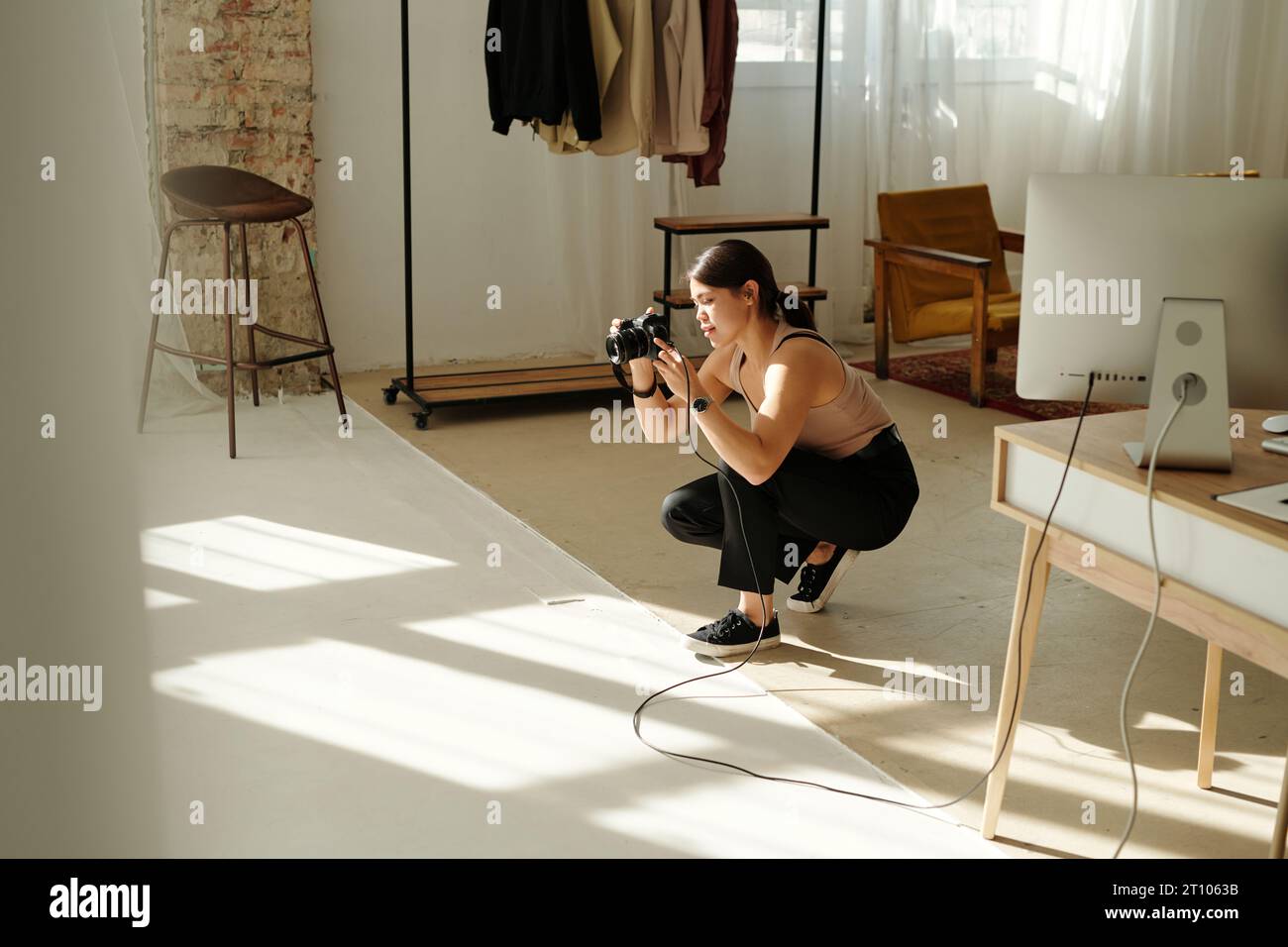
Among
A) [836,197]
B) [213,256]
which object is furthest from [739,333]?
[836,197]

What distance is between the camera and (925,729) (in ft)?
8.60

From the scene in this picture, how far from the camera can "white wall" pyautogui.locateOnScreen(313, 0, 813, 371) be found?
5.38 meters

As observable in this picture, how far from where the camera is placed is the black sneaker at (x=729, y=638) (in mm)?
2943

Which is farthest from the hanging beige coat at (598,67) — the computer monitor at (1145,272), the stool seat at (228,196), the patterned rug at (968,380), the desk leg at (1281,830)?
the desk leg at (1281,830)

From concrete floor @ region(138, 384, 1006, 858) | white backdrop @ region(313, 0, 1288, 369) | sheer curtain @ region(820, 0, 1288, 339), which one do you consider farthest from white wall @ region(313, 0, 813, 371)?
concrete floor @ region(138, 384, 1006, 858)

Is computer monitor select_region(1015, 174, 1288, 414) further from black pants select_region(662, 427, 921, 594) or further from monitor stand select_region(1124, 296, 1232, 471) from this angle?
black pants select_region(662, 427, 921, 594)

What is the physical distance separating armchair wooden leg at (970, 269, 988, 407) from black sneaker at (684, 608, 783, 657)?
8.09ft

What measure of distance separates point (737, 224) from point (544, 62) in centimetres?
101

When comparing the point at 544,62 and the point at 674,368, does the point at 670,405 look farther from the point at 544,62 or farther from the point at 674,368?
the point at 544,62

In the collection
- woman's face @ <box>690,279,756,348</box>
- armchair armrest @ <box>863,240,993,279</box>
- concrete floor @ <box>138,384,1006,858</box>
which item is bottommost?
concrete floor @ <box>138,384,1006,858</box>

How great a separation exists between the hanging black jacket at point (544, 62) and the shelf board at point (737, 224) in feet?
1.83

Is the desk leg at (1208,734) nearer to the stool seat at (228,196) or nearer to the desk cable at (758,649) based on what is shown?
the desk cable at (758,649)
